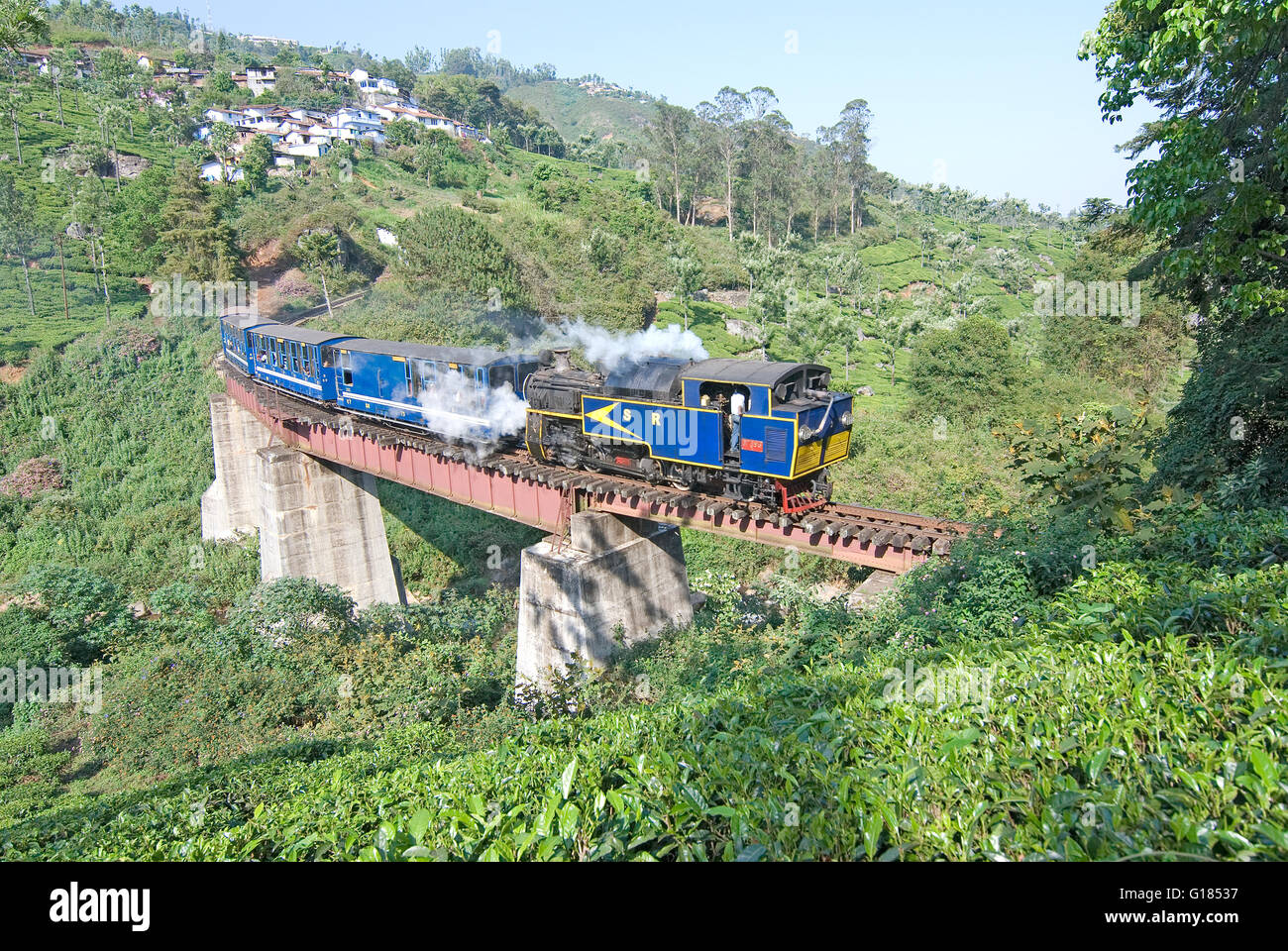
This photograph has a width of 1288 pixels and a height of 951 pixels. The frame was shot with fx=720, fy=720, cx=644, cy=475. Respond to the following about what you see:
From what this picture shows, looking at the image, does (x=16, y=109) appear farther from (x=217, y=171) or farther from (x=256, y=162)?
Result: (x=256, y=162)

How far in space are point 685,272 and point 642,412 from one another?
134ft

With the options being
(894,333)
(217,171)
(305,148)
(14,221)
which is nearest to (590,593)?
(894,333)

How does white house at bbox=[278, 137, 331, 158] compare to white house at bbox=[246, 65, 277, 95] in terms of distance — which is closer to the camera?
white house at bbox=[278, 137, 331, 158]

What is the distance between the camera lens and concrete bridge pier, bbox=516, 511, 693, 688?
18.1 metres

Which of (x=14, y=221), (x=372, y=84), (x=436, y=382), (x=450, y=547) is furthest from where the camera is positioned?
(x=372, y=84)

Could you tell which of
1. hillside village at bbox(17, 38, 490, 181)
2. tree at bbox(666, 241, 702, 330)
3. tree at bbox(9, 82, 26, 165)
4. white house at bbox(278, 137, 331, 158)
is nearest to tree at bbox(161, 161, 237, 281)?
hillside village at bbox(17, 38, 490, 181)

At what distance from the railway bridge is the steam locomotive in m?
0.53

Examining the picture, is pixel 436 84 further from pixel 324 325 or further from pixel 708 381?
pixel 708 381

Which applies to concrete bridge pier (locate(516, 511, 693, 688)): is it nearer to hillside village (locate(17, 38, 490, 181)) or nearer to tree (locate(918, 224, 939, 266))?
hillside village (locate(17, 38, 490, 181))

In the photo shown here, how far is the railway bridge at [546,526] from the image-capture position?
1541 centimetres

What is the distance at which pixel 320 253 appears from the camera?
54594 millimetres

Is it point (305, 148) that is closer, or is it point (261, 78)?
point (305, 148)

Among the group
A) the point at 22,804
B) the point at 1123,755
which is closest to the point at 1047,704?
the point at 1123,755

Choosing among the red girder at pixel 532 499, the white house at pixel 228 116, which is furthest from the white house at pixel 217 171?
the red girder at pixel 532 499
